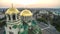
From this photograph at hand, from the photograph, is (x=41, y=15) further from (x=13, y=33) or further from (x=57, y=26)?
(x=13, y=33)

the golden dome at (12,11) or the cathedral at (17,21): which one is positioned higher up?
the golden dome at (12,11)

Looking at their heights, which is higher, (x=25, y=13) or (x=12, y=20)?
(x=25, y=13)

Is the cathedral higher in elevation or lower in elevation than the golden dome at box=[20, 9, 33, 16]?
lower

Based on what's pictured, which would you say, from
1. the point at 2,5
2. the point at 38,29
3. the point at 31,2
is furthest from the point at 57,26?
the point at 2,5

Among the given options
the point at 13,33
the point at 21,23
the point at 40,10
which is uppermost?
the point at 40,10

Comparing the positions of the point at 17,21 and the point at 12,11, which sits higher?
the point at 12,11

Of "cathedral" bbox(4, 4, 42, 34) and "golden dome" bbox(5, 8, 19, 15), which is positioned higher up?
"golden dome" bbox(5, 8, 19, 15)

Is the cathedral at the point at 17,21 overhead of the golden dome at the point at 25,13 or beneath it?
beneath

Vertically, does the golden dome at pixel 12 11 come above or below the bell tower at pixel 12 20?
above

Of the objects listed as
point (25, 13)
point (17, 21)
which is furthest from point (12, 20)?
point (25, 13)

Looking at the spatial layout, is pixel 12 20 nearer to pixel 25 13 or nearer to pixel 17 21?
pixel 17 21

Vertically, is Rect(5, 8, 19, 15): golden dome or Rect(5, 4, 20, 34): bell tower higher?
Rect(5, 8, 19, 15): golden dome
